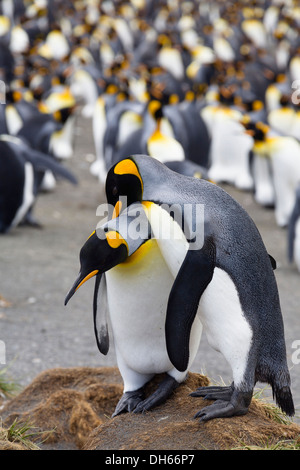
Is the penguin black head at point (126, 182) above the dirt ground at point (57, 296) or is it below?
above

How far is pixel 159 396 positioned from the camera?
2930 millimetres

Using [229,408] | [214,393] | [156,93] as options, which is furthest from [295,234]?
[229,408]

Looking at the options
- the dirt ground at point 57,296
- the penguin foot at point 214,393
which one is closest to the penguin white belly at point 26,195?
the dirt ground at point 57,296

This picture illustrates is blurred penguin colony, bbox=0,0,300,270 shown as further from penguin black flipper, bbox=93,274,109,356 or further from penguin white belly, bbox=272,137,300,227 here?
penguin black flipper, bbox=93,274,109,356

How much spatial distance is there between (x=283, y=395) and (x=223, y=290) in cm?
45

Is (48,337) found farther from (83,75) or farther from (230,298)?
(83,75)

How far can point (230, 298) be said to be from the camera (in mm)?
2590

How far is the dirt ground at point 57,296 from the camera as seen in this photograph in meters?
4.43

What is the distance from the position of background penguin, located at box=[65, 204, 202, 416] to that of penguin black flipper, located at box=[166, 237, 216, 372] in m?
0.08

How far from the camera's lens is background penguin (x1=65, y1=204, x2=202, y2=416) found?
2.66 metres

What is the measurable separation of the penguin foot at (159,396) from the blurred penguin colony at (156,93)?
285 centimetres

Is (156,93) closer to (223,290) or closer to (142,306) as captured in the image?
(142,306)

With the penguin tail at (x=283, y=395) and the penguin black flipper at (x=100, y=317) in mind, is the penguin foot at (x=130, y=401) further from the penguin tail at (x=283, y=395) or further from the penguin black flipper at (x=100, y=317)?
the penguin tail at (x=283, y=395)
